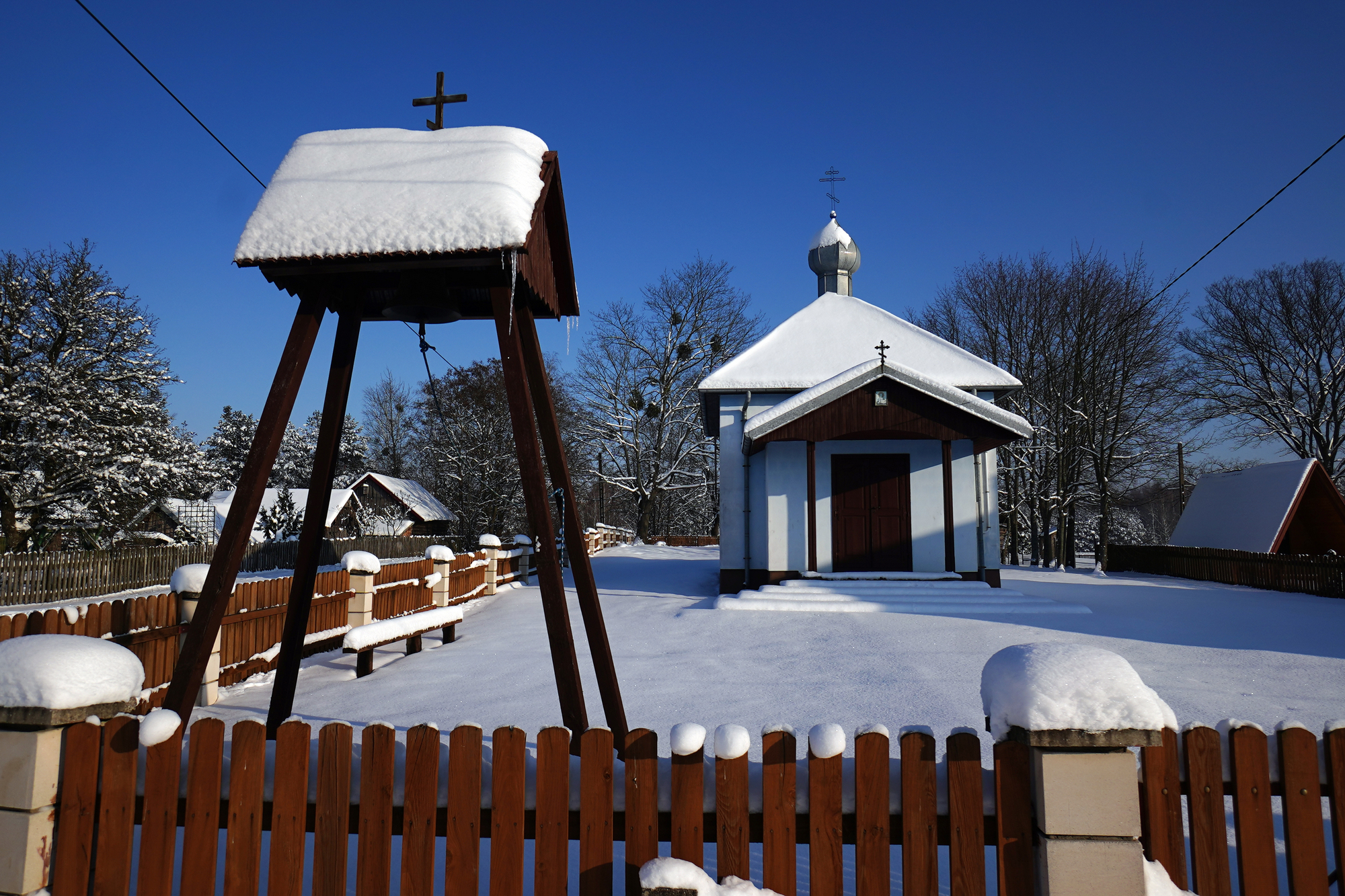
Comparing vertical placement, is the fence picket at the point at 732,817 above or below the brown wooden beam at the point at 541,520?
below

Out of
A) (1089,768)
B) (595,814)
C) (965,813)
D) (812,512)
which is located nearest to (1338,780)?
(1089,768)

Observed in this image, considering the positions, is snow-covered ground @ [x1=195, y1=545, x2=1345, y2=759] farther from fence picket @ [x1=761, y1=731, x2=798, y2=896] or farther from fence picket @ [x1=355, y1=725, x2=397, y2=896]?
fence picket @ [x1=761, y1=731, x2=798, y2=896]

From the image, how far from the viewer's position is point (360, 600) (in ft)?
28.7

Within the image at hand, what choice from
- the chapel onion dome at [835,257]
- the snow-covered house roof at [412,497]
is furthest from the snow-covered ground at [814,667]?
the snow-covered house roof at [412,497]

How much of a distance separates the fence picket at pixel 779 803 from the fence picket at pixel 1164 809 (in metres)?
1.06

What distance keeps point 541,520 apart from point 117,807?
2020 millimetres

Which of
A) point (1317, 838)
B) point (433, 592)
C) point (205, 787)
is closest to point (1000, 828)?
point (1317, 838)

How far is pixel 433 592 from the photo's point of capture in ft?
36.8

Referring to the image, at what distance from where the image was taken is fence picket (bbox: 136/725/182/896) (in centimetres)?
254

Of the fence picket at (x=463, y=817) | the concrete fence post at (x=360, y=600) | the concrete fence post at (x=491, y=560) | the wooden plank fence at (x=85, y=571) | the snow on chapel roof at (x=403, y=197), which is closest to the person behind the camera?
the fence picket at (x=463, y=817)

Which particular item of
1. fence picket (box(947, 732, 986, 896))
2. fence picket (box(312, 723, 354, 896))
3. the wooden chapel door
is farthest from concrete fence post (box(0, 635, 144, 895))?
the wooden chapel door

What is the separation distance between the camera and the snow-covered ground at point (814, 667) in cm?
547

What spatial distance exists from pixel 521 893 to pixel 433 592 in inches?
367

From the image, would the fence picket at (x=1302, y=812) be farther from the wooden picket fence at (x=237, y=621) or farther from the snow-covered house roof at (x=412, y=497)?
the snow-covered house roof at (x=412, y=497)
